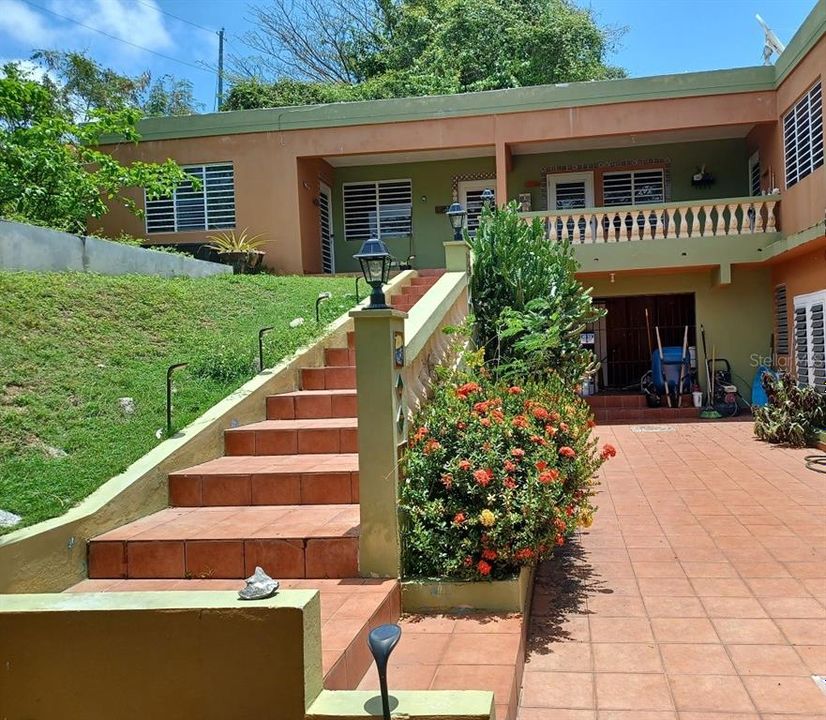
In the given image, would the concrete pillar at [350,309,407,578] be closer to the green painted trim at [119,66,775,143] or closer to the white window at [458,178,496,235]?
the green painted trim at [119,66,775,143]

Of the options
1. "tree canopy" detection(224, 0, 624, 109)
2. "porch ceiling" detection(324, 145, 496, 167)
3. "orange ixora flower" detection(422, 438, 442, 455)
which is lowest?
"orange ixora flower" detection(422, 438, 442, 455)

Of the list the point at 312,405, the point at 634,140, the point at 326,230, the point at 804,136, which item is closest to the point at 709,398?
the point at 804,136

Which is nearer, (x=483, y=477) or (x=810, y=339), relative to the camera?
(x=483, y=477)

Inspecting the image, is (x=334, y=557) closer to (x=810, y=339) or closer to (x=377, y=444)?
(x=377, y=444)

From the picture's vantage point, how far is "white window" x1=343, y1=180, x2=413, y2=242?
48.9 ft

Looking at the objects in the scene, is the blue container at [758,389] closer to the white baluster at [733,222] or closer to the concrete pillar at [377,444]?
the white baluster at [733,222]

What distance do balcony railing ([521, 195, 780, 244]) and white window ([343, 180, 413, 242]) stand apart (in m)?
3.38

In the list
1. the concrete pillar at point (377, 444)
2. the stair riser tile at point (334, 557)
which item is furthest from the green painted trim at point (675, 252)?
the stair riser tile at point (334, 557)

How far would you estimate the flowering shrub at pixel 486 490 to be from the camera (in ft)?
11.8

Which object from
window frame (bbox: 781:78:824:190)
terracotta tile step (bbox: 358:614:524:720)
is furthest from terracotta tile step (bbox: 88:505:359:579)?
window frame (bbox: 781:78:824:190)

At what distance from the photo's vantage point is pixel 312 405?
225 inches

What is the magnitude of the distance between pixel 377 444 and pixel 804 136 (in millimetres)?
10134

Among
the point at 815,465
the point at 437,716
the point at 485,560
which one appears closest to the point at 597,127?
the point at 815,465

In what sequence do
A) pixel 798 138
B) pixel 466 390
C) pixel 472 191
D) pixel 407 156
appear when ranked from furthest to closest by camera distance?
pixel 472 191, pixel 407 156, pixel 798 138, pixel 466 390
